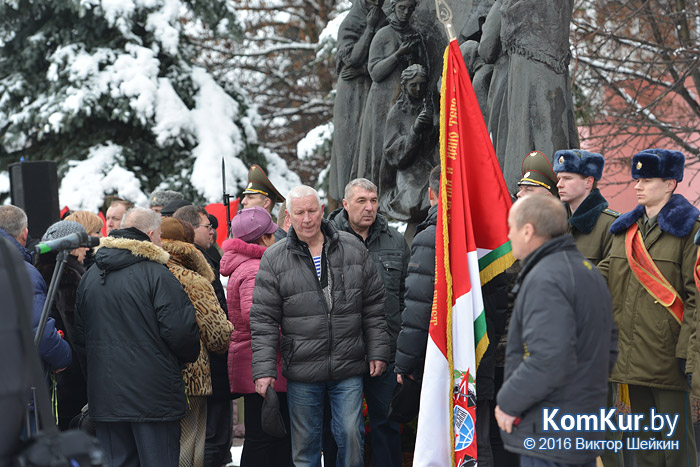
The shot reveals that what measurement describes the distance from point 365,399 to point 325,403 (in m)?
0.28

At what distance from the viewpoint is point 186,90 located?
17.9 meters

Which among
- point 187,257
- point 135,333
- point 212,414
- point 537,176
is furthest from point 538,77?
point 212,414

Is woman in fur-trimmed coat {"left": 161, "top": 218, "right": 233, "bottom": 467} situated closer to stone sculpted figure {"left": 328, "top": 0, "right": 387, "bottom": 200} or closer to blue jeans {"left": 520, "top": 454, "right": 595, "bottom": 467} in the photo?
blue jeans {"left": 520, "top": 454, "right": 595, "bottom": 467}

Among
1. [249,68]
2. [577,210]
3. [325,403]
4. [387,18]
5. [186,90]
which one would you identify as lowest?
[325,403]

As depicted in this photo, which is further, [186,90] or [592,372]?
[186,90]

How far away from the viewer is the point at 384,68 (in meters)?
8.05

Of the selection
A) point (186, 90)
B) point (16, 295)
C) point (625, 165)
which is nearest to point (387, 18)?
point (16, 295)

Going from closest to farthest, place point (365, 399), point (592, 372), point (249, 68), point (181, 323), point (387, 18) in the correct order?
point (592, 372), point (181, 323), point (365, 399), point (387, 18), point (249, 68)

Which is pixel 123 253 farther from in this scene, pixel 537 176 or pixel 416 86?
pixel 416 86

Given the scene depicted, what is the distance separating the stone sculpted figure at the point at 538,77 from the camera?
6457mm

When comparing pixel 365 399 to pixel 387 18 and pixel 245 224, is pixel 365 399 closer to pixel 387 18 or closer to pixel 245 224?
pixel 245 224

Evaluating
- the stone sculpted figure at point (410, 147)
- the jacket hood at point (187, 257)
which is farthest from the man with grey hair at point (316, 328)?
the stone sculpted figure at point (410, 147)

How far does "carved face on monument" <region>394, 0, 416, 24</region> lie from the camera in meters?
7.88

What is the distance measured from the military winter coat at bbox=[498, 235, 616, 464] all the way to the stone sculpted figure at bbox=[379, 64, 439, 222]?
12.5 ft
